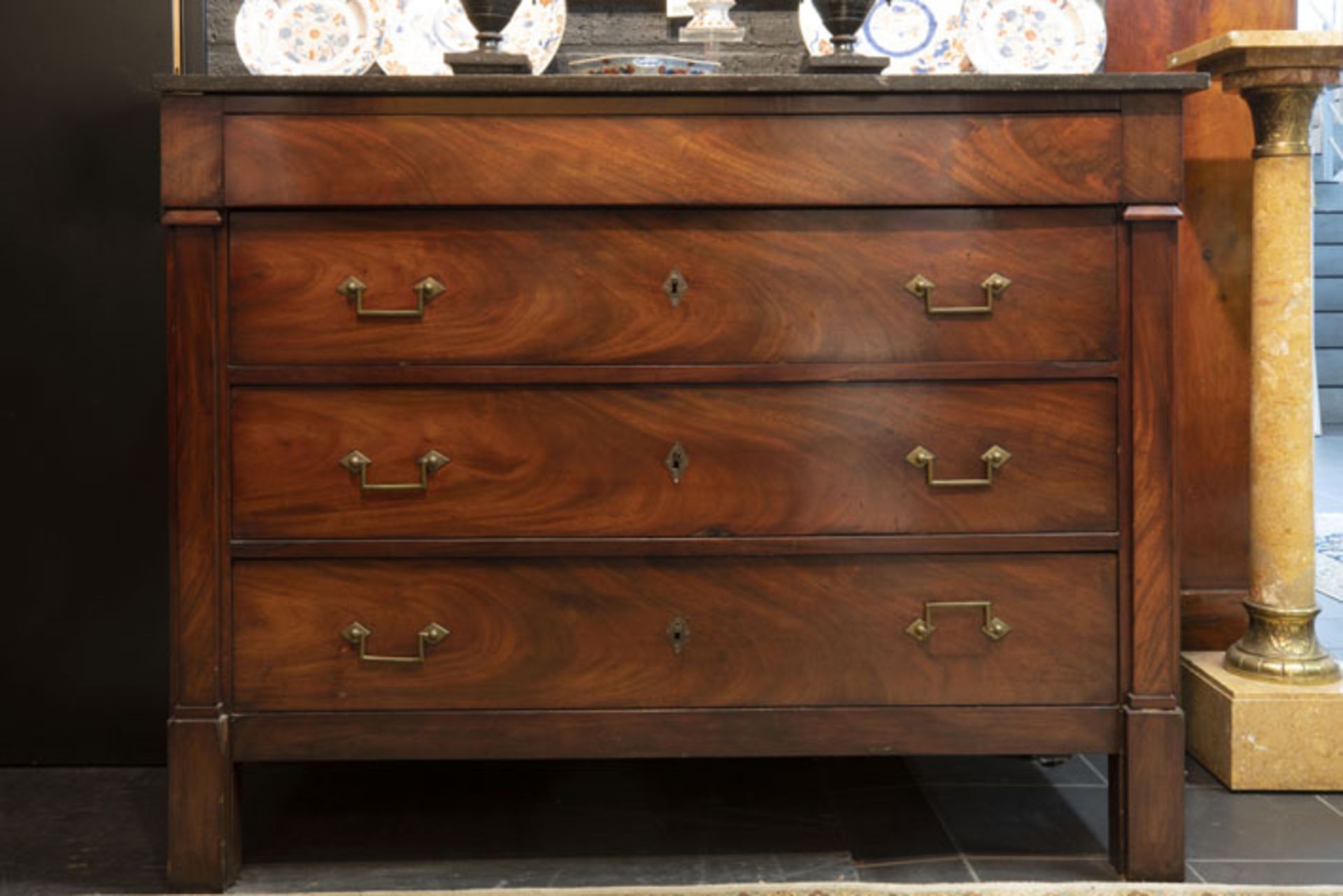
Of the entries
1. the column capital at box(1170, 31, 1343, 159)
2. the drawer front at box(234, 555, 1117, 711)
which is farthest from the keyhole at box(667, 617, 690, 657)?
the column capital at box(1170, 31, 1343, 159)

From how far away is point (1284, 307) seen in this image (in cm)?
218

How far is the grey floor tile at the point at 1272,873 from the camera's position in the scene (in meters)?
1.83

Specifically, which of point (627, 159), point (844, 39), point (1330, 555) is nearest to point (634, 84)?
point (627, 159)

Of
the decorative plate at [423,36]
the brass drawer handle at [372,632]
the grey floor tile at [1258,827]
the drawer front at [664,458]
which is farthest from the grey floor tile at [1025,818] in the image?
the decorative plate at [423,36]

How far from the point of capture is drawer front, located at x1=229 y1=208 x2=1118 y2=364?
178 cm

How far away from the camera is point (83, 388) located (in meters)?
2.29

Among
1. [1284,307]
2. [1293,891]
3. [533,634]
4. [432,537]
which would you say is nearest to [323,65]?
[432,537]

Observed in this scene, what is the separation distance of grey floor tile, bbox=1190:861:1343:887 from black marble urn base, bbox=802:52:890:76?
118 centimetres

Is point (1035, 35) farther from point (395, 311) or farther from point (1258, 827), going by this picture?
point (1258, 827)

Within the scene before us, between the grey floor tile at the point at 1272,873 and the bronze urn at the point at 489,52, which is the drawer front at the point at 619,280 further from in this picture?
the grey floor tile at the point at 1272,873

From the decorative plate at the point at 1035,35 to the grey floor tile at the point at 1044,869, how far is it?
4.00 feet

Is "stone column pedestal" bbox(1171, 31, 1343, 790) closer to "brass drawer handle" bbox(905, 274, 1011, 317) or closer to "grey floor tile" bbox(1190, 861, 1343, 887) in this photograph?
"grey floor tile" bbox(1190, 861, 1343, 887)

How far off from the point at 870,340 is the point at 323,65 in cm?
97

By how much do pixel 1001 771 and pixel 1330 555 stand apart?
253cm
